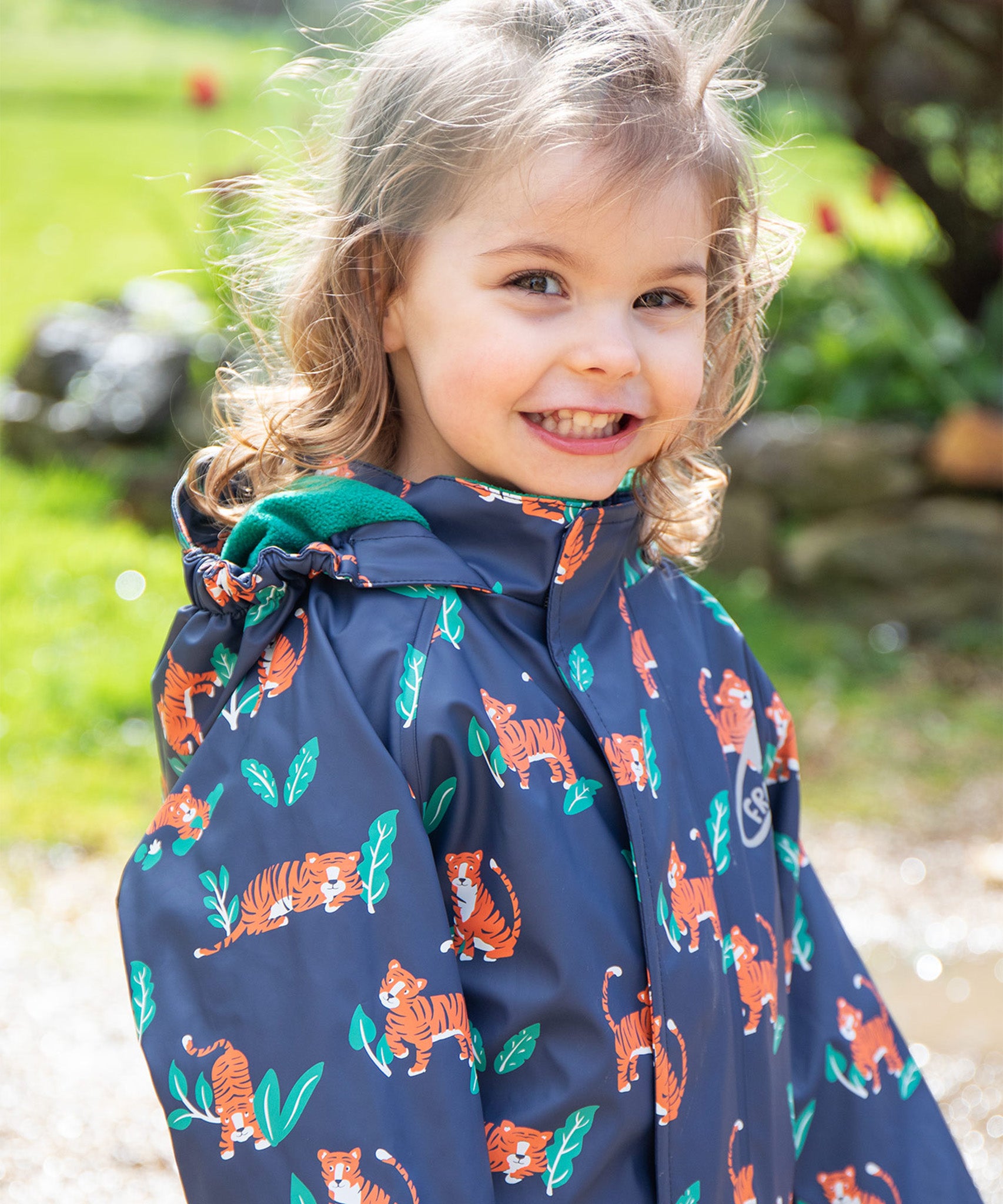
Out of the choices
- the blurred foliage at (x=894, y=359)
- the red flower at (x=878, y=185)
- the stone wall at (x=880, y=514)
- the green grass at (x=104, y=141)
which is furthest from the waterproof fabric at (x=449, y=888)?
the red flower at (x=878, y=185)

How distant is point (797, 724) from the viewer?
3674 millimetres

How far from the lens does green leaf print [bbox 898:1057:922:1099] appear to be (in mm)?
1410

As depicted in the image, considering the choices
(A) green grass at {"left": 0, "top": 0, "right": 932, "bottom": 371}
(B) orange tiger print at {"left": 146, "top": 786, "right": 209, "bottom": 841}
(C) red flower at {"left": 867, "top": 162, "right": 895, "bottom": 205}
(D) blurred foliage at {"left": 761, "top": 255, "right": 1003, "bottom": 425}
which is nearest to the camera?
(B) orange tiger print at {"left": 146, "top": 786, "right": 209, "bottom": 841}

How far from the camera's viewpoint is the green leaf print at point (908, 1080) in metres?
1.41

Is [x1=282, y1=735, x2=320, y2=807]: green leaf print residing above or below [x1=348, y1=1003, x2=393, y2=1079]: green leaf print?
above

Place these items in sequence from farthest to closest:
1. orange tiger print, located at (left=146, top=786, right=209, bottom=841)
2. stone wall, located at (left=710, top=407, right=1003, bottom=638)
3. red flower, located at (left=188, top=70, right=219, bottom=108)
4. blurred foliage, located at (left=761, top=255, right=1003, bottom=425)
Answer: red flower, located at (left=188, top=70, right=219, bottom=108), blurred foliage, located at (left=761, top=255, right=1003, bottom=425), stone wall, located at (left=710, top=407, right=1003, bottom=638), orange tiger print, located at (left=146, top=786, right=209, bottom=841)

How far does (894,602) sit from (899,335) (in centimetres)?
100

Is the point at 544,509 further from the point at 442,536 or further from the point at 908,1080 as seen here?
the point at 908,1080

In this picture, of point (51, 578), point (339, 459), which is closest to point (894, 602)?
point (51, 578)

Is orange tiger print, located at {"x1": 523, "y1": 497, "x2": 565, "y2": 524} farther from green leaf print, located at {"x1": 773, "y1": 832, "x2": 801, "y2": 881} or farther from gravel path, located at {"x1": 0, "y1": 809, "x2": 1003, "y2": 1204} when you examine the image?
gravel path, located at {"x1": 0, "y1": 809, "x2": 1003, "y2": 1204}

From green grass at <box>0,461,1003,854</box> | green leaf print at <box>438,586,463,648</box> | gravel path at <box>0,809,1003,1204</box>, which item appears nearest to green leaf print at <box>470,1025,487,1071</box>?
green leaf print at <box>438,586,463,648</box>

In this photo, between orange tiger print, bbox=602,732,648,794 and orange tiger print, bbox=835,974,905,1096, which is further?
orange tiger print, bbox=835,974,905,1096

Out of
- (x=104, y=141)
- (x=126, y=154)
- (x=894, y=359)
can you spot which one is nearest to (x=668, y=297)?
(x=894, y=359)

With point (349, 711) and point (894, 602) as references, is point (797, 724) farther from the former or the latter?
point (349, 711)
